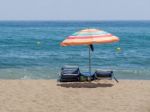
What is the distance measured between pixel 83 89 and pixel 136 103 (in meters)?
2.47

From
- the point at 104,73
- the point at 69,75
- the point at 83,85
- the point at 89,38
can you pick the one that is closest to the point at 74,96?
the point at 83,85

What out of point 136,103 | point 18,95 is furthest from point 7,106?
point 136,103

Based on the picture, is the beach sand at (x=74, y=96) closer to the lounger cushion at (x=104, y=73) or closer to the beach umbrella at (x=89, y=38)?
the lounger cushion at (x=104, y=73)

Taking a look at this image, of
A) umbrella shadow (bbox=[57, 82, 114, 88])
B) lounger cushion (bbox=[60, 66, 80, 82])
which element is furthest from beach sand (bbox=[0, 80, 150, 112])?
lounger cushion (bbox=[60, 66, 80, 82])

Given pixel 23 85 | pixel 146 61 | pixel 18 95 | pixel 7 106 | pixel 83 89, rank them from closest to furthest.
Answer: pixel 7 106 < pixel 18 95 < pixel 83 89 < pixel 23 85 < pixel 146 61

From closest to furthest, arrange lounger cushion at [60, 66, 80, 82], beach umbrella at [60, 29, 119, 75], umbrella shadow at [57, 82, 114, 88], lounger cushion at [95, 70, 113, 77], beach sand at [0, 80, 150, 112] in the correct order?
beach sand at [0, 80, 150, 112] < beach umbrella at [60, 29, 119, 75] < umbrella shadow at [57, 82, 114, 88] < lounger cushion at [60, 66, 80, 82] < lounger cushion at [95, 70, 113, 77]

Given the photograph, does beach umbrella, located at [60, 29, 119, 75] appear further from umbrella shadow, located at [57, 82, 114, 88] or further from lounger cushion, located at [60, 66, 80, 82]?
umbrella shadow, located at [57, 82, 114, 88]

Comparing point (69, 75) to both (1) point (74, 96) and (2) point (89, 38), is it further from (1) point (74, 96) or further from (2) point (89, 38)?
(1) point (74, 96)

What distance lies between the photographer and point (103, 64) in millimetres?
25844

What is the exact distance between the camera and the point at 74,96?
1194 centimetres

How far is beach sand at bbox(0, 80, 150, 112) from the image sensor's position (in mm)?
10414

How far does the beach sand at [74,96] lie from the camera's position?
1041 cm

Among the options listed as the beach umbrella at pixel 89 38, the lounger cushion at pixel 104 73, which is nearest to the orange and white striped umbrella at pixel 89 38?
the beach umbrella at pixel 89 38

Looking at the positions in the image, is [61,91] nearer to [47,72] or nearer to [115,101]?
[115,101]
